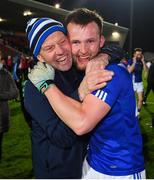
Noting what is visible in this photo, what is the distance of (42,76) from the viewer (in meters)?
2.58

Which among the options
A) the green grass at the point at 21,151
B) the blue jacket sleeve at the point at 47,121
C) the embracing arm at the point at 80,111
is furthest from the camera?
the green grass at the point at 21,151

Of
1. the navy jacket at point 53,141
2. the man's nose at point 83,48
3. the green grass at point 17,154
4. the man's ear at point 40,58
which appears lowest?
the green grass at point 17,154

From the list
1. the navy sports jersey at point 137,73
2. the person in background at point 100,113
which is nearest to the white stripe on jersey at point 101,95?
the person in background at point 100,113

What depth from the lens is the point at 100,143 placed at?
2.66m

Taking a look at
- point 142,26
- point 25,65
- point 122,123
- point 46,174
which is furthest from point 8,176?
point 142,26

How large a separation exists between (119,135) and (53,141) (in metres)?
0.46

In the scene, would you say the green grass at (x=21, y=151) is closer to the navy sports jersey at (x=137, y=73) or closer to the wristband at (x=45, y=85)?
the navy sports jersey at (x=137, y=73)

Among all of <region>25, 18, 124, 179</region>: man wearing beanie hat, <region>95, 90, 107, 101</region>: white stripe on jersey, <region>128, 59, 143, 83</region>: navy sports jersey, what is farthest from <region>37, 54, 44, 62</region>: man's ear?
<region>128, 59, 143, 83</region>: navy sports jersey

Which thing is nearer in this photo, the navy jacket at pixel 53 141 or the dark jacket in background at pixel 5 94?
the navy jacket at pixel 53 141

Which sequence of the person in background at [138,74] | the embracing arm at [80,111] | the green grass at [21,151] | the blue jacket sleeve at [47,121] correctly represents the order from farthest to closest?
the person in background at [138,74], the green grass at [21,151], the blue jacket sleeve at [47,121], the embracing arm at [80,111]

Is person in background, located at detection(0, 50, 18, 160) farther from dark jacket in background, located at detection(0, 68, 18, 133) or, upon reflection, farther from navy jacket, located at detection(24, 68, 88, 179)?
navy jacket, located at detection(24, 68, 88, 179)

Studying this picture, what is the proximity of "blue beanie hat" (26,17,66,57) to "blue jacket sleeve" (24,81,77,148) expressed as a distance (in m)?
0.31

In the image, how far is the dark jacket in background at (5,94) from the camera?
654 centimetres

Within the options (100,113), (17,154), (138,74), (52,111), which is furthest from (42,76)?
(138,74)
